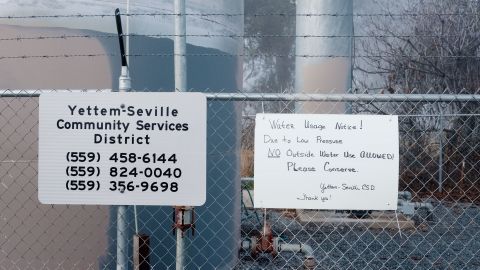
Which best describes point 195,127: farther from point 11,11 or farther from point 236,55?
point 236,55

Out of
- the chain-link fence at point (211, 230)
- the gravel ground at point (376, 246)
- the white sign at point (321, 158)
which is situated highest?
the white sign at point (321, 158)

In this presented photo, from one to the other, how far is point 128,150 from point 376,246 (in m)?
5.87

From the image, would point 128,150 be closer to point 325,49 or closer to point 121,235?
point 121,235

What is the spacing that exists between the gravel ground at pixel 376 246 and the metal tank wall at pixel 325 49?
1.87m

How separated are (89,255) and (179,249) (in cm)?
159

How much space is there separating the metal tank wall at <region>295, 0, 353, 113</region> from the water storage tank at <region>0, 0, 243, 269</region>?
3.89 meters

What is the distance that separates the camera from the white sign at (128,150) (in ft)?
12.1

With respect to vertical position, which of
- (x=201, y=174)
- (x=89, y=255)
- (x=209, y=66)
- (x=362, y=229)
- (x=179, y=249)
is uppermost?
Answer: (x=209, y=66)

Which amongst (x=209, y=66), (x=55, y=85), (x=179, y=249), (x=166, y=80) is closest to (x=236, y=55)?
(x=209, y=66)

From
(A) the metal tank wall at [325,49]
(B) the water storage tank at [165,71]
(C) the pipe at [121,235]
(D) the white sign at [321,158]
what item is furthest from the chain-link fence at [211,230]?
(A) the metal tank wall at [325,49]

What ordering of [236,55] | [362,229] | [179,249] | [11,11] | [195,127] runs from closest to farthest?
[195,127]
[179,249]
[11,11]
[236,55]
[362,229]

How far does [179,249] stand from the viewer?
4098 mm

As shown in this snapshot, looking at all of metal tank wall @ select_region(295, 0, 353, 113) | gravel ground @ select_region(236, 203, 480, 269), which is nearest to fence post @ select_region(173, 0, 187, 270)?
gravel ground @ select_region(236, 203, 480, 269)

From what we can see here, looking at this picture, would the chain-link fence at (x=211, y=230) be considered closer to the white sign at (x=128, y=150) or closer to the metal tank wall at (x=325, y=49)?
the white sign at (x=128, y=150)
